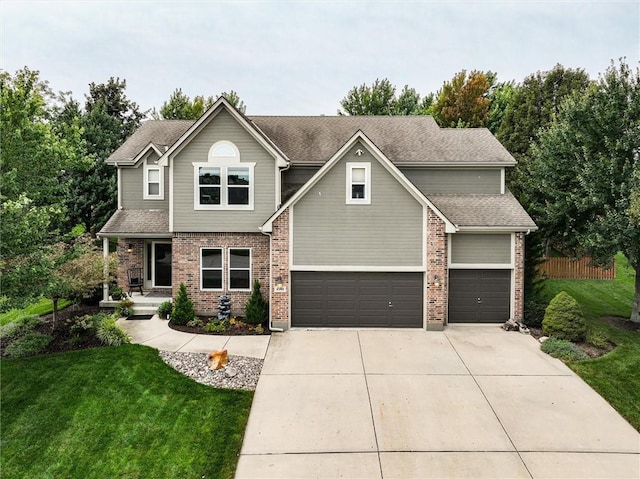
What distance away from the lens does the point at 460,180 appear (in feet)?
48.3

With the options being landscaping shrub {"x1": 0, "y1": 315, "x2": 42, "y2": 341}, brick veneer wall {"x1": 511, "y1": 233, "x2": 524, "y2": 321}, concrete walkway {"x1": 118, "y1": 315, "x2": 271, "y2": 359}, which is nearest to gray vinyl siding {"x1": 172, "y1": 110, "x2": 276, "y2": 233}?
concrete walkway {"x1": 118, "y1": 315, "x2": 271, "y2": 359}

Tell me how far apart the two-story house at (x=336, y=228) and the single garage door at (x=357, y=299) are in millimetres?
36

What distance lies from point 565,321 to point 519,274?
211cm

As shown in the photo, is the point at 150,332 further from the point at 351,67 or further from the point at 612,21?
the point at 351,67

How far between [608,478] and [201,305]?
12.2 meters

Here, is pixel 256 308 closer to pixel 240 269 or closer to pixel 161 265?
pixel 240 269

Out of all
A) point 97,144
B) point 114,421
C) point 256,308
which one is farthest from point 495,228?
point 97,144

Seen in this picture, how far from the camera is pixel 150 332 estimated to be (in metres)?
12.0

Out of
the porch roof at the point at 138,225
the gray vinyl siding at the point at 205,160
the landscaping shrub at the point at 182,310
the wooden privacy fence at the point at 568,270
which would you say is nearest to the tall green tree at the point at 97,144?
the porch roof at the point at 138,225

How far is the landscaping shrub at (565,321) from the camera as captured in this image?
11070mm

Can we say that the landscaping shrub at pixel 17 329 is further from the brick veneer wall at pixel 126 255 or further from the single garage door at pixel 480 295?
the single garage door at pixel 480 295

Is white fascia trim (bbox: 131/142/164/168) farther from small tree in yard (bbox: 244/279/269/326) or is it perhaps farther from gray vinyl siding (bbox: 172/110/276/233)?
small tree in yard (bbox: 244/279/269/326)

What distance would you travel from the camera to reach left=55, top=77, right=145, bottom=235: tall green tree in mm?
22203

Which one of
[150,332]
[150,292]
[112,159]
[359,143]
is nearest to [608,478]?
[359,143]
